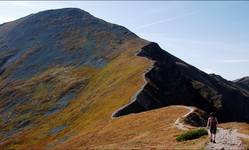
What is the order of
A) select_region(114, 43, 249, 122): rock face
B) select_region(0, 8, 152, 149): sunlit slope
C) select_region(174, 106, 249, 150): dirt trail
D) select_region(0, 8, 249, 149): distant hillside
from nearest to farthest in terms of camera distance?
select_region(174, 106, 249, 150): dirt trail
select_region(114, 43, 249, 122): rock face
select_region(0, 8, 249, 149): distant hillside
select_region(0, 8, 152, 149): sunlit slope

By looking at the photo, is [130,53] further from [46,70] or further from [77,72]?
[46,70]

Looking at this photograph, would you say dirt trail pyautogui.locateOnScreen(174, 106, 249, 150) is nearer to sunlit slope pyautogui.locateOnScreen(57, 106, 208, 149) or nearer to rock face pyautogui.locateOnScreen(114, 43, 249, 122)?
sunlit slope pyautogui.locateOnScreen(57, 106, 208, 149)

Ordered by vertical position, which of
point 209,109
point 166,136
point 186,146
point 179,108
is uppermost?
point 186,146

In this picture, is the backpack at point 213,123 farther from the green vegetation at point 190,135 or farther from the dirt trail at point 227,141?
the green vegetation at point 190,135

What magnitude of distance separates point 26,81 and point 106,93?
8072cm

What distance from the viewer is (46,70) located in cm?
19512

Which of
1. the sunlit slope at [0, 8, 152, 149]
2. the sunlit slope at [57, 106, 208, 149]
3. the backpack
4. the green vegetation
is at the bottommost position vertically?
the sunlit slope at [0, 8, 152, 149]

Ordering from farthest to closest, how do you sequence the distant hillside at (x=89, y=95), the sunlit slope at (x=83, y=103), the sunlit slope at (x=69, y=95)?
the sunlit slope at (x=69, y=95)
the sunlit slope at (x=83, y=103)
the distant hillside at (x=89, y=95)

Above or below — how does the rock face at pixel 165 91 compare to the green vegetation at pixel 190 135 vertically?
below

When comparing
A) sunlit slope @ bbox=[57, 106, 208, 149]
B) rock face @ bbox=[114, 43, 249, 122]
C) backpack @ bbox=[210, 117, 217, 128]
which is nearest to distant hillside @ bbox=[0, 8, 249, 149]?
rock face @ bbox=[114, 43, 249, 122]

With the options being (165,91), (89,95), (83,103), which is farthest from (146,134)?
(89,95)

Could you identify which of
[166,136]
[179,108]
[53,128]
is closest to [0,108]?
[53,128]

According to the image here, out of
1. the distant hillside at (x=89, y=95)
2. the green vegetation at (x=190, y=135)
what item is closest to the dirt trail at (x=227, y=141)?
the green vegetation at (x=190, y=135)

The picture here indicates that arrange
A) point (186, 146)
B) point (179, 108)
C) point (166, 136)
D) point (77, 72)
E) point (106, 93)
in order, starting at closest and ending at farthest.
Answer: point (186, 146) < point (166, 136) < point (179, 108) < point (106, 93) < point (77, 72)
